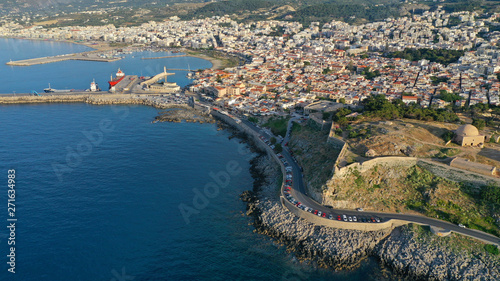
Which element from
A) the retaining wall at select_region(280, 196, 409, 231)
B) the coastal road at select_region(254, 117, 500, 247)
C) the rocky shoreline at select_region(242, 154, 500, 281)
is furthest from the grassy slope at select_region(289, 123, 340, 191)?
the rocky shoreline at select_region(242, 154, 500, 281)

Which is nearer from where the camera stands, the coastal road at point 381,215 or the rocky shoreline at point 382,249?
the rocky shoreline at point 382,249

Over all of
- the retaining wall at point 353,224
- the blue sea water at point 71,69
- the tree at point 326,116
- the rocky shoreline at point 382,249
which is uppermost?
the tree at point 326,116

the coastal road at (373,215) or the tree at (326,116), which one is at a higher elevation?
the tree at (326,116)

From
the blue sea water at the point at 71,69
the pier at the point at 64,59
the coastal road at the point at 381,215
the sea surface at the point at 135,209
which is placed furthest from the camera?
the pier at the point at 64,59

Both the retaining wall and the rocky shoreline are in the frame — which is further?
the retaining wall

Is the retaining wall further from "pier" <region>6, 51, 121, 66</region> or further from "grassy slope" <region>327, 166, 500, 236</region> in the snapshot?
"pier" <region>6, 51, 121, 66</region>

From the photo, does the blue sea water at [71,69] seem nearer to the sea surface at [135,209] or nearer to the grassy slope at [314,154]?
the sea surface at [135,209]

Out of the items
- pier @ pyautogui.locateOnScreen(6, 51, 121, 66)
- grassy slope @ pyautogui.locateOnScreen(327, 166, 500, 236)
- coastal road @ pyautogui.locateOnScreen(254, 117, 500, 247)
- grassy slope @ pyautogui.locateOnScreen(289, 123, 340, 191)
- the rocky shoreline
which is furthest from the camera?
pier @ pyautogui.locateOnScreen(6, 51, 121, 66)

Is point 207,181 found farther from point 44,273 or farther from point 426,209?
point 426,209

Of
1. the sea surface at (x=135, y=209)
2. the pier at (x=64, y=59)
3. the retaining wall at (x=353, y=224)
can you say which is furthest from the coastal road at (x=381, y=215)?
the pier at (x=64, y=59)
